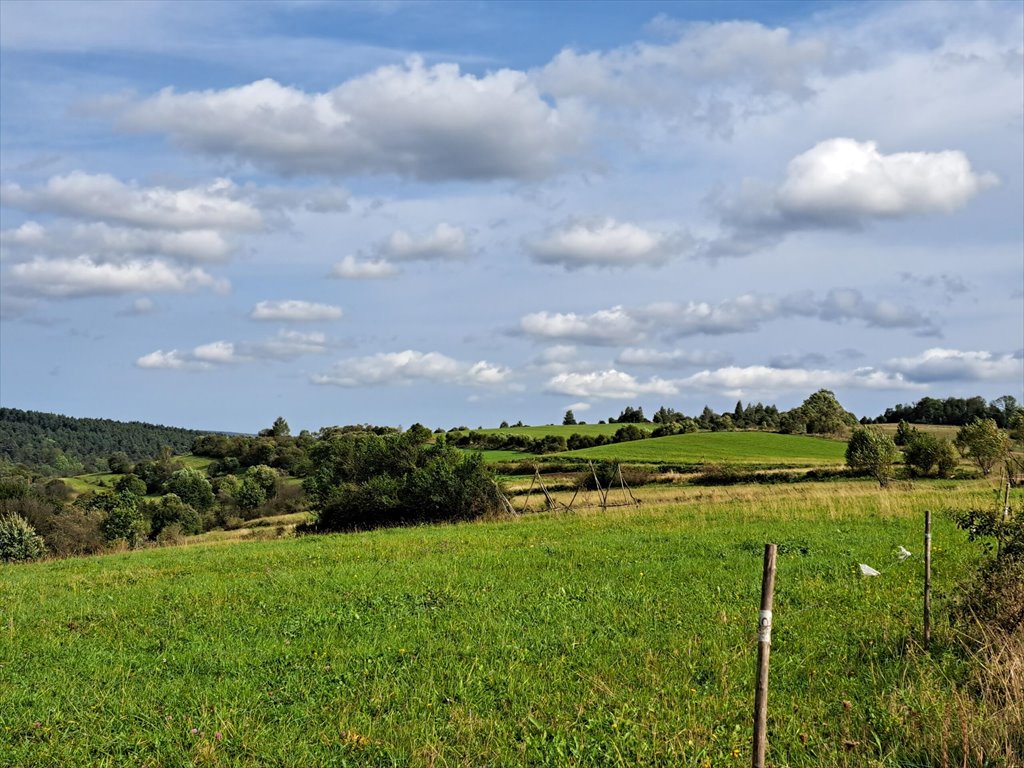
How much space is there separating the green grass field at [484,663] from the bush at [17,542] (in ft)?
82.4

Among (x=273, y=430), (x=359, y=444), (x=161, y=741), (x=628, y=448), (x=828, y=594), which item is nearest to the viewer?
(x=161, y=741)

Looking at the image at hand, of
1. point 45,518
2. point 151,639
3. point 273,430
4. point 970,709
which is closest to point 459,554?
point 151,639

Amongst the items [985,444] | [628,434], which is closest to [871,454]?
[985,444]

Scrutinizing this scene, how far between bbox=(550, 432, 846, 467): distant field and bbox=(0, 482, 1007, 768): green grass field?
65.0 m

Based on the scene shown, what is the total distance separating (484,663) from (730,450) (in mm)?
88232

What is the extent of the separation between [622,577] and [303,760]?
10352 millimetres

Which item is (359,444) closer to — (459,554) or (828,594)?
(459,554)

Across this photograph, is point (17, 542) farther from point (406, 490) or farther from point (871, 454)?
point (871, 454)

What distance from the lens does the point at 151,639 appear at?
13219mm

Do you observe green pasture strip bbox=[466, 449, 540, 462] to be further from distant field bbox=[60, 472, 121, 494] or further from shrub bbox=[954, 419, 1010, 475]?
distant field bbox=[60, 472, 121, 494]

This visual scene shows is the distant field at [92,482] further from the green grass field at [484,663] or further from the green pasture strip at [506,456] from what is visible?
the green grass field at [484,663]

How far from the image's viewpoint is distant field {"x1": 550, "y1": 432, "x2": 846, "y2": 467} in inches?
3369

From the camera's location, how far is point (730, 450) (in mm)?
95188

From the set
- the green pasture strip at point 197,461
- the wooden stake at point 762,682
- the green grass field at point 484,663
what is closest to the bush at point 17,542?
the green grass field at point 484,663
